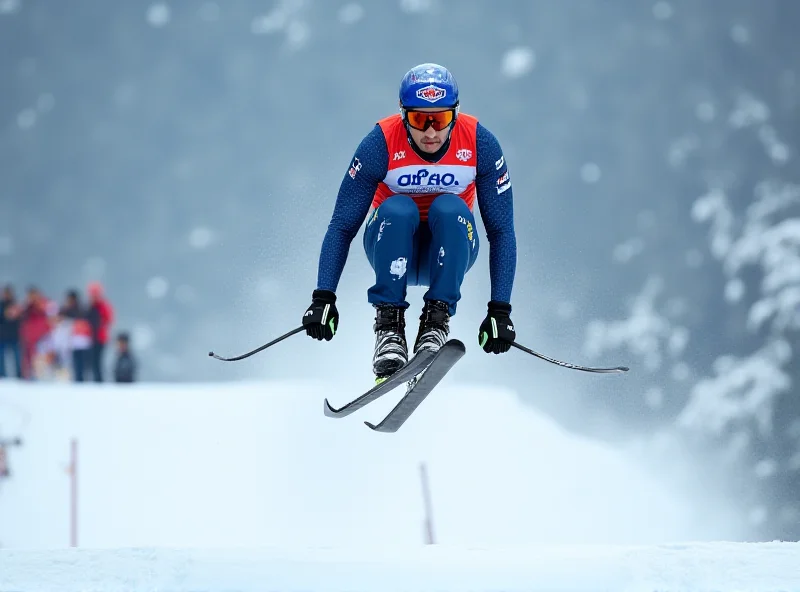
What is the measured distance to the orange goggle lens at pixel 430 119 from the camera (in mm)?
3604

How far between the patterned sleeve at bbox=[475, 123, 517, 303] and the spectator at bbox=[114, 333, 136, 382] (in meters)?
6.84

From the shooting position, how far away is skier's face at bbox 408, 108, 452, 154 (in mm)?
3637

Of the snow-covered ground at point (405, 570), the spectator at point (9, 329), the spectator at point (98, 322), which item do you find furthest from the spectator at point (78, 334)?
the snow-covered ground at point (405, 570)

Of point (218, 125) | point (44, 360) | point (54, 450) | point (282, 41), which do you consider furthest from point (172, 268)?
point (54, 450)

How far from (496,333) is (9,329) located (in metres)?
7.35

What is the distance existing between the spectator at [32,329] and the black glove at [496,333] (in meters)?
7.26

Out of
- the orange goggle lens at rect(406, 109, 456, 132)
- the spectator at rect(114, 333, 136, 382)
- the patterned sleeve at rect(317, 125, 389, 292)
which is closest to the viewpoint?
the orange goggle lens at rect(406, 109, 456, 132)

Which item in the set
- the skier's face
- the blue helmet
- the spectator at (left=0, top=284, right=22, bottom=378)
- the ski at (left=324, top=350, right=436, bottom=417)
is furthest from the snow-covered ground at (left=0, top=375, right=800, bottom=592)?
the blue helmet

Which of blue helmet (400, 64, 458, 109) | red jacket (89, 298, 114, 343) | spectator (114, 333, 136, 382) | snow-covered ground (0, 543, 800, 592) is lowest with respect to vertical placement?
snow-covered ground (0, 543, 800, 592)

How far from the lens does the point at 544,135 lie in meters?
14.8

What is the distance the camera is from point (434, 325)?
3732mm

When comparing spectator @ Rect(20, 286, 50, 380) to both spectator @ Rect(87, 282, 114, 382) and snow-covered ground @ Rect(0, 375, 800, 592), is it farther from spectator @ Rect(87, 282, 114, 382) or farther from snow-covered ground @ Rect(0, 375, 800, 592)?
snow-covered ground @ Rect(0, 375, 800, 592)

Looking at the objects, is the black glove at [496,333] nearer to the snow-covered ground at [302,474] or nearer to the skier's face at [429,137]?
the skier's face at [429,137]

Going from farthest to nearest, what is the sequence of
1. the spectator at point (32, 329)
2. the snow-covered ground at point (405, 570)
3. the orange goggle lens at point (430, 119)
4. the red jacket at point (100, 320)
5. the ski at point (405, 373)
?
the spectator at point (32, 329)
the red jacket at point (100, 320)
the orange goggle lens at point (430, 119)
the ski at point (405, 373)
the snow-covered ground at point (405, 570)
